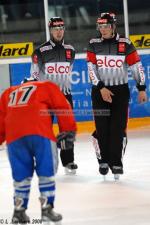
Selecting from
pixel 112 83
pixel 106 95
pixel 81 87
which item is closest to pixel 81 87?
pixel 81 87

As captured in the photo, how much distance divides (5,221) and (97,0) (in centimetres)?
584

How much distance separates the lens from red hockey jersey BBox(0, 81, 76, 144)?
405 cm

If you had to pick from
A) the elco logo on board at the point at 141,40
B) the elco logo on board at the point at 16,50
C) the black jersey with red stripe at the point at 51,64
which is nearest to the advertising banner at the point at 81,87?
the elco logo on board at the point at 16,50

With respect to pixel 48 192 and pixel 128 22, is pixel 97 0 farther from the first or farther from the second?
pixel 48 192

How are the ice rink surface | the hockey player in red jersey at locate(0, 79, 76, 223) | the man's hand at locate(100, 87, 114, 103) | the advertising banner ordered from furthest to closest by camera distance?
the advertising banner < the man's hand at locate(100, 87, 114, 103) < the ice rink surface < the hockey player in red jersey at locate(0, 79, 76, 223)

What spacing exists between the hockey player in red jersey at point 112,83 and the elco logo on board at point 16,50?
353cm

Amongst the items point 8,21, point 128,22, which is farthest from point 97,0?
point 8,21

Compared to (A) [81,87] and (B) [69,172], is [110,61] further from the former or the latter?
(A) [81,87]

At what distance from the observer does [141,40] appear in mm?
9398

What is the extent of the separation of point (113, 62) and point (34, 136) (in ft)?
5.93

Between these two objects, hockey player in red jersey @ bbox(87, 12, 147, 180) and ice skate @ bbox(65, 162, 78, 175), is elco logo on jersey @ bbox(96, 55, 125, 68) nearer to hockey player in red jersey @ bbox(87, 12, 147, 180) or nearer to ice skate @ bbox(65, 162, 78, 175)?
hockey player in red jersey @ bbox(87, 12, 147, 180)

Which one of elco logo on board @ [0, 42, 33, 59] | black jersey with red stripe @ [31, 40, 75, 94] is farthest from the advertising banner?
black jersey with red stripe @ [31, 40, 75, 94]

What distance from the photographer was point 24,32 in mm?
9594

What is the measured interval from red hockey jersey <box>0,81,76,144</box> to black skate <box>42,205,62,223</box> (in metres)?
0.39
